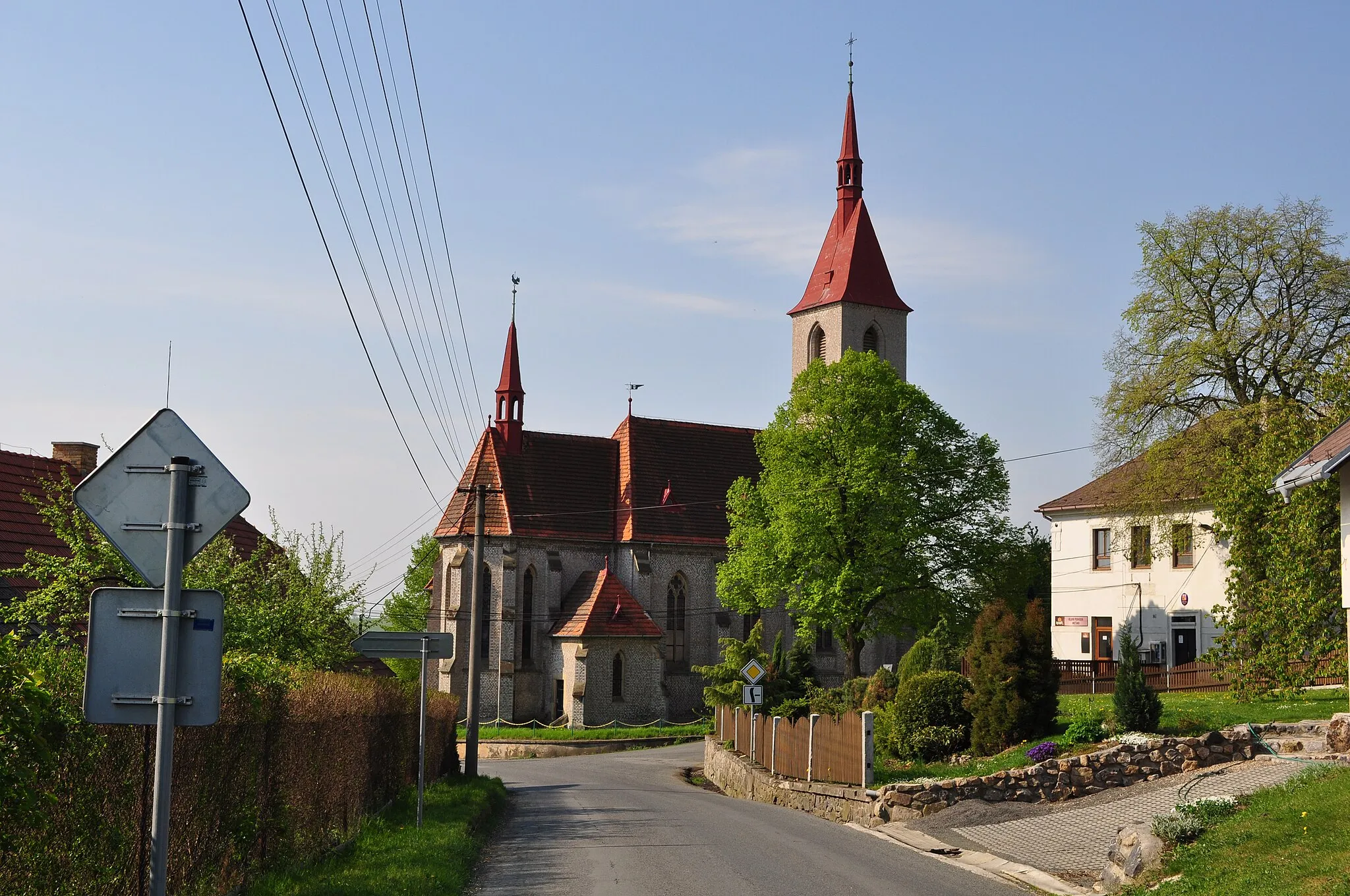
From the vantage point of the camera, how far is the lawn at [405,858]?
1148 centimetres

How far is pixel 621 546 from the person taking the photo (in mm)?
59125

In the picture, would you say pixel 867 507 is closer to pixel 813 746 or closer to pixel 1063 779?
pixel 813 746

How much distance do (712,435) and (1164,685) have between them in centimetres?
3259

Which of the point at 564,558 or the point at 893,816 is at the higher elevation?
the point at 564,558

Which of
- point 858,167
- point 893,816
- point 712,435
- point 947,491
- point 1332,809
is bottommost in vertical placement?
point 893,816

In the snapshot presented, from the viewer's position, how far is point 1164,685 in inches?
1377

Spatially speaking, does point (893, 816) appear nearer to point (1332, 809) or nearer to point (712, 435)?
point (1332, 809)

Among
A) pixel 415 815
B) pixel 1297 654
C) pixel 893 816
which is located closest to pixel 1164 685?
pixel 1297 654

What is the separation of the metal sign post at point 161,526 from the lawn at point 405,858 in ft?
19.4

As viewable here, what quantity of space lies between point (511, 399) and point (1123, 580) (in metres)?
28.9

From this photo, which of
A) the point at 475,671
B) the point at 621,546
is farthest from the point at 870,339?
the point at 475,671

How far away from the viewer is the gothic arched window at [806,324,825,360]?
6184 cm

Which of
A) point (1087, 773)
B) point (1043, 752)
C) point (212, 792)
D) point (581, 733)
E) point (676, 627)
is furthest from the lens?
point (676, 627)

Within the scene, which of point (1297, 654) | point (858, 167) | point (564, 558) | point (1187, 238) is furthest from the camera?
point (858, 167)
